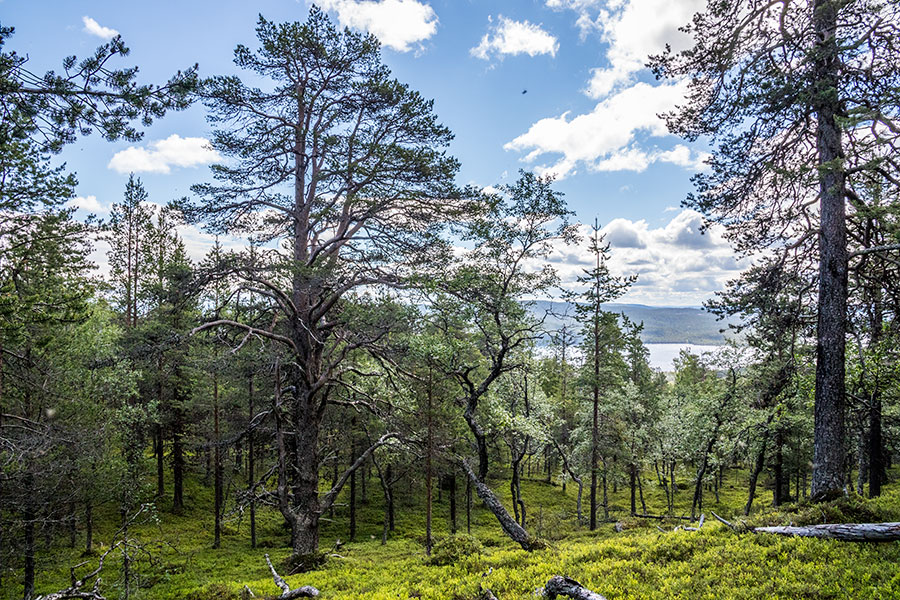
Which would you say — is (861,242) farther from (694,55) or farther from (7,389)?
(7,389)

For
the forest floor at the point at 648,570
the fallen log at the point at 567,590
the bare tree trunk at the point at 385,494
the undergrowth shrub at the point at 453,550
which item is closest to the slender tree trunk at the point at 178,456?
the forest floor at the point at 648,570

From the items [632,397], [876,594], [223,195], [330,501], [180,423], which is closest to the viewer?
[876,594]

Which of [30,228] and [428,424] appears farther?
[428,424]

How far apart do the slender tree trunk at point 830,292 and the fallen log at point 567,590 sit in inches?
226

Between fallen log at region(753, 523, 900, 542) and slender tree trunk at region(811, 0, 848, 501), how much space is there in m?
1.75

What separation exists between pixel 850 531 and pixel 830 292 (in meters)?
4.44

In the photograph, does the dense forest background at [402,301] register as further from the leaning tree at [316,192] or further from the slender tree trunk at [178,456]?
the slender tree trunk at [178,456]

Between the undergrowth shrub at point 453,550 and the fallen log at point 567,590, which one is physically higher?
the fallen log at point 567,590

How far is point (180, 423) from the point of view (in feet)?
79.7

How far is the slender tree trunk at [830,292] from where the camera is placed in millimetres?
7688

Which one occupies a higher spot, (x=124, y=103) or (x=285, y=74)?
(x=285, y=74)

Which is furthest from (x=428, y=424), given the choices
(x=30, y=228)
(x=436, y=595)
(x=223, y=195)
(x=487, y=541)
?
(x=30, y=228)

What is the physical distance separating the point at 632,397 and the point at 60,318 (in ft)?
91.4

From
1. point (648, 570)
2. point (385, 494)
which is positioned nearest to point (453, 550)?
point (648, 570)
